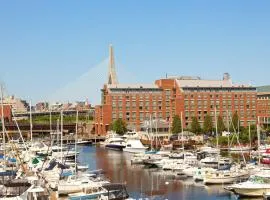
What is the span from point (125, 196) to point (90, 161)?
31550 millimetres

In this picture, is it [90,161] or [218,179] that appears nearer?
[218,179]

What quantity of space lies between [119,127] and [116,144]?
586 inches

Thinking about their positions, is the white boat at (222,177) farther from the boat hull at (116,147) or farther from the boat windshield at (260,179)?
the boat hull at (116,147)

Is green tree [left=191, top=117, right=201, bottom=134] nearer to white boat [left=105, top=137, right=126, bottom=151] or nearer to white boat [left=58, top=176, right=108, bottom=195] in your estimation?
white boat [left=105, top=137, right=126, bottom=151]

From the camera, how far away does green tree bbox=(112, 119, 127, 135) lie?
327 ft

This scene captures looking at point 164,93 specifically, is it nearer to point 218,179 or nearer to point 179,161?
point 179,161

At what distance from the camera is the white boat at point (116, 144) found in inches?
3308

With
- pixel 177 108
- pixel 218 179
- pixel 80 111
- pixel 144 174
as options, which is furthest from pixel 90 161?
pixel 80 111

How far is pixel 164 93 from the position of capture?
4235 inches

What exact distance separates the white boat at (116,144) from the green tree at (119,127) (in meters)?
9.74

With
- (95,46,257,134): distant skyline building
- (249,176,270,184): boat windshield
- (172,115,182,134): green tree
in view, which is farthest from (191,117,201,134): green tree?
(249,176,270,184): boat windshield

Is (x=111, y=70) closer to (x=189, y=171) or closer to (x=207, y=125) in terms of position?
(x=207, y=125)

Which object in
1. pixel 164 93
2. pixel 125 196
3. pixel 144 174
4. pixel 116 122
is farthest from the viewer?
A: pixel 164 93

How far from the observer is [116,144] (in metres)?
85.3
